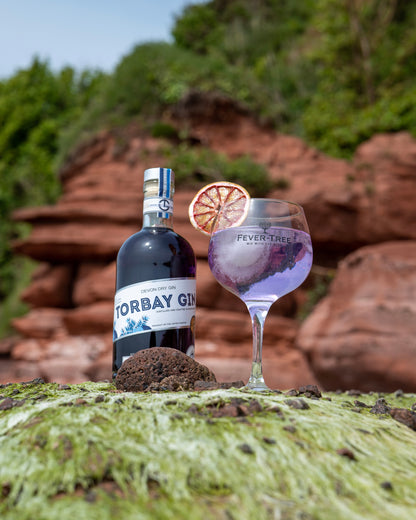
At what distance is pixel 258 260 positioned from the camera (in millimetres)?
2600

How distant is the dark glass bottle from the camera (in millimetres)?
2615

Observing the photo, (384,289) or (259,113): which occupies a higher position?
(259,113)

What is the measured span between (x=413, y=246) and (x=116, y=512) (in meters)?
9.76

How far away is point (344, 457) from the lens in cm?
153

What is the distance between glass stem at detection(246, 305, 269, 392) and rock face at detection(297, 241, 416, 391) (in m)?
6.11

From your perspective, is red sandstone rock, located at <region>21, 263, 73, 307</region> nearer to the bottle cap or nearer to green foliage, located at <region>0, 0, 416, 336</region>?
green foliage, located at <region>0, 0, 416, 336</region>

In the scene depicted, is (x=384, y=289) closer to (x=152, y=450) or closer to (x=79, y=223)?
(x=79, y=223)

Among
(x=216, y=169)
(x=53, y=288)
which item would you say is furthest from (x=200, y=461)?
(x=53, y=288)

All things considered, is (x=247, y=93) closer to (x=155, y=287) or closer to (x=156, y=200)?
(x=156, y=200)

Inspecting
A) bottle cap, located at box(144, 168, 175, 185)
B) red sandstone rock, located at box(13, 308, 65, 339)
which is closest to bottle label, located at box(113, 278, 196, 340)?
bottle cap, located at box(144, 168, 175, 185)

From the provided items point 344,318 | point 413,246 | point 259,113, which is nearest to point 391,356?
point 344,318

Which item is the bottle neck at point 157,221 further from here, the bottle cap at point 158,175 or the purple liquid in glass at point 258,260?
the purple liquid in glass at point 258,260

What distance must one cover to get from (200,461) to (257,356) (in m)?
1.20

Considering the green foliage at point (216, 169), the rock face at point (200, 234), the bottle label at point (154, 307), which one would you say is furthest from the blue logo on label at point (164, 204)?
the green foliage at point (216, 169)
